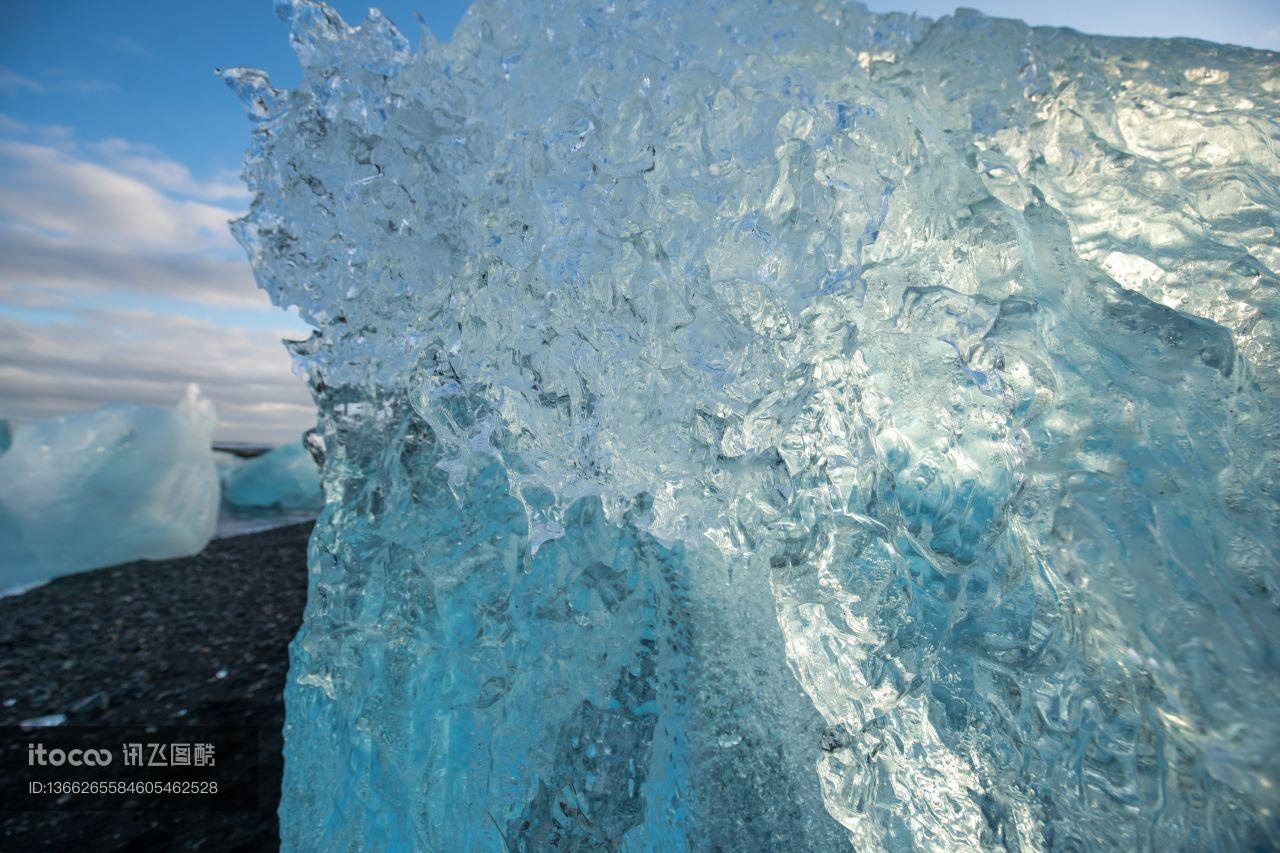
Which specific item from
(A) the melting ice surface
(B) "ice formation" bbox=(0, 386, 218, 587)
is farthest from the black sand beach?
(A) the melting ice surface

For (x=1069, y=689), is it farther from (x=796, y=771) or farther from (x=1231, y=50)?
(x=1231, y=50)

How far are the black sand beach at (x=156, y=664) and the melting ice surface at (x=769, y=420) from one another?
97 cm

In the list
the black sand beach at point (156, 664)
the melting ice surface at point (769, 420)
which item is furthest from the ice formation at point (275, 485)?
the melting ice surface at point (769, 420)

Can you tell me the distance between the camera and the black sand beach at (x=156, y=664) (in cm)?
189

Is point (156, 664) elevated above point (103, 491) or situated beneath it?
situated beneath

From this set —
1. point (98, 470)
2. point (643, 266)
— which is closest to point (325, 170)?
point (643, 266)

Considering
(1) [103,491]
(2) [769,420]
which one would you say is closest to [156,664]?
(1) [103,491]

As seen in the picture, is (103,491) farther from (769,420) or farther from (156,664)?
(769,420)

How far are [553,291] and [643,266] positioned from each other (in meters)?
0.18

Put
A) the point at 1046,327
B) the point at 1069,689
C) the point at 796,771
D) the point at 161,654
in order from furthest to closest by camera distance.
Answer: the point at 161,654 → the point at 796,771 → the point at 1046,327 → the point at 1069,689

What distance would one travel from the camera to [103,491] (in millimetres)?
5203

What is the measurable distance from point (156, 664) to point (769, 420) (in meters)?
3.44

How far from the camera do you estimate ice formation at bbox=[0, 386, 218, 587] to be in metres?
4.95

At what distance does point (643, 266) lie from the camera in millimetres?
1188
